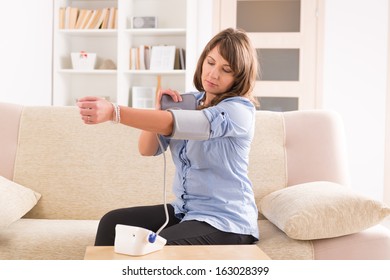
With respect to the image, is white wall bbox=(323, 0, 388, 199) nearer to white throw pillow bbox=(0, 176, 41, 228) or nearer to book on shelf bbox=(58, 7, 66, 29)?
book on shelf bbox=(58, 7, 66, 29)

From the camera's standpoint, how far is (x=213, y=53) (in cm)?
184

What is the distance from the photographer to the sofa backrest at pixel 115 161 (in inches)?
93.1

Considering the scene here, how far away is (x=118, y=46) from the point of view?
17.2 ft

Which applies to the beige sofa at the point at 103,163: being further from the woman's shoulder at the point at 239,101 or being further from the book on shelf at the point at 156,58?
the book on shelf at the point at 156,58

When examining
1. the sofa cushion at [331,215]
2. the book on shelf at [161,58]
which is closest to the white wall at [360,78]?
the book on shelf at [161,58]

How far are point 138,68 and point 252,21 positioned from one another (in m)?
1.14

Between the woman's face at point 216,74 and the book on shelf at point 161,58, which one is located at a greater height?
the book on shelf at point 161,58

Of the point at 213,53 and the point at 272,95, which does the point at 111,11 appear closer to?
the point at 272,95

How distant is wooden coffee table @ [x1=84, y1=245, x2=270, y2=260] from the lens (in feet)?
4.26

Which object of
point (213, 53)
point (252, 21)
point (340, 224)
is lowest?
point (340, 224)

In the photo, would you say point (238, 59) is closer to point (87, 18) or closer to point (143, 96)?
point (143, 96)

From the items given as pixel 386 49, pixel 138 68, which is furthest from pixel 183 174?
pixel 386 49

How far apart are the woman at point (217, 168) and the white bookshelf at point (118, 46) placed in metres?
3.37

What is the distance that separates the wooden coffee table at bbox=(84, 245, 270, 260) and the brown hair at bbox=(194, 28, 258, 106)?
587mm
